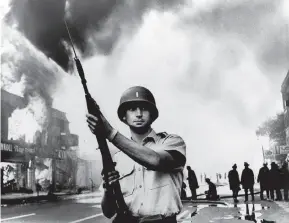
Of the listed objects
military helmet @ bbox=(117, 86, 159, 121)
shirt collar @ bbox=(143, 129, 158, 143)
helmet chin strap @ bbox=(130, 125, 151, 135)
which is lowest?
shirt collar @ bbox=(143, 129, 158, 143)

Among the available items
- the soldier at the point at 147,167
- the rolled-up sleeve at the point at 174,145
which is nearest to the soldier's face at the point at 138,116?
the soldier at the point at 147,167

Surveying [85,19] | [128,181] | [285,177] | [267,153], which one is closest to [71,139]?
[85,19]

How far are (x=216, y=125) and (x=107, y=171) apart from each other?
5.09 m

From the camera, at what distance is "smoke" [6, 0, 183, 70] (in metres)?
6.29

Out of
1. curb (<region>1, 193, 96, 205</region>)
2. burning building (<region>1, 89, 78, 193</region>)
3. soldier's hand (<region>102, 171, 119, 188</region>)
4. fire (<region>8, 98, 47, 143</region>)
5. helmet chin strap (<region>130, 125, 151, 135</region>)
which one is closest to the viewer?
soldier's hand (<region>102, 171, 119, 188</region>)

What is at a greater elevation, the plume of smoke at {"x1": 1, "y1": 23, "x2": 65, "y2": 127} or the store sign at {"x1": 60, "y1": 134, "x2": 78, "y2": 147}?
the plume of smoke at {"x1": 1, "y1": 23, "x2": 65, "y2": 127}

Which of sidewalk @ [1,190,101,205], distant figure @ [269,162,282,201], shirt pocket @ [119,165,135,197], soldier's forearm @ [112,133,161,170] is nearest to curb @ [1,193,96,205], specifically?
sidewalk @ [1,190,101,205]

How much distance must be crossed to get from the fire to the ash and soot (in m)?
6.66

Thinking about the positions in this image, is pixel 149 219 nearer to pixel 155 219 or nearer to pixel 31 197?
pixel 155 219

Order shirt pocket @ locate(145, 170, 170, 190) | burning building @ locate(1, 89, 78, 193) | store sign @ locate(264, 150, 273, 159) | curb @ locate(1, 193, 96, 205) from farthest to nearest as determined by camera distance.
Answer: burning building @ locate(1, 89, 78, 193)
curb @ locate(1, 193, 96, 205)
store sign @ locate(264, 150, 273, 159)
shirt pocket @ locate(145, 170, 170, 190)

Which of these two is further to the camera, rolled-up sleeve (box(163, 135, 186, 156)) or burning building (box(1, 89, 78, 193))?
burning building (box(1, 89, 78, 193))

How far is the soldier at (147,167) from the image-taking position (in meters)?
1.61

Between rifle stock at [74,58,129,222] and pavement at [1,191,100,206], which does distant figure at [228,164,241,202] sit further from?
rifle stock at [74,58,129,222]

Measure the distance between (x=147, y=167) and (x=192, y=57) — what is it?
4758 millimetres
